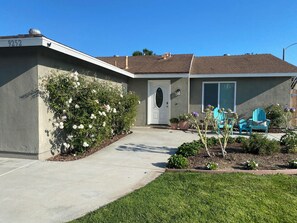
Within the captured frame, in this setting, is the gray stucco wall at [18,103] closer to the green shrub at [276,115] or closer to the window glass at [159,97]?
the window glass at [159,97]

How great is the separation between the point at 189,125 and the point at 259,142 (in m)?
5.56

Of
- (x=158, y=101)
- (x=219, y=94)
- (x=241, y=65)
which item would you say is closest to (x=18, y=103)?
(x=158, y=101)

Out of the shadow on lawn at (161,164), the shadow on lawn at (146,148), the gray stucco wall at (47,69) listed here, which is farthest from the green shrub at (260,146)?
the gray stucco wall at (47,69)

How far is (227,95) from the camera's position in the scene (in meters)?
12.6

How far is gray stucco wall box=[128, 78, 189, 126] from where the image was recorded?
40.9 ft

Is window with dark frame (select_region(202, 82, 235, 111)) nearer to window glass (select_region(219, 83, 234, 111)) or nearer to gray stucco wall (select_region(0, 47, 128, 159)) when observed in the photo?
window glass (select_region(219, 83, 234, 111))

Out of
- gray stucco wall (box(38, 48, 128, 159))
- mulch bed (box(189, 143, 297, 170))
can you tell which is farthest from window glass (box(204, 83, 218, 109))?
gray stucco wall (box(38, 48, 128, 159))

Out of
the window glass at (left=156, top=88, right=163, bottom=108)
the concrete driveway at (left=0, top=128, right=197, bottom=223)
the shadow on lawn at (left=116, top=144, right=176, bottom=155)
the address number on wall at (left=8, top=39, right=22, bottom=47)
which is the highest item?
the address number on wall at (left=8, top=39, right=22, bottom=47)

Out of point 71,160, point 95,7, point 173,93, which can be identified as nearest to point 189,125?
point 173,93

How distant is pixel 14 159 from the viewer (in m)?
6.45

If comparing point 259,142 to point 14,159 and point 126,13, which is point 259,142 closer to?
point 14,159

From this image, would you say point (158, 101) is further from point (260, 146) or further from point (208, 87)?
point (260, 146)

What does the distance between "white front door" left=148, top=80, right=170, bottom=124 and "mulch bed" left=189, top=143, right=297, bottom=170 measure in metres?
6.02

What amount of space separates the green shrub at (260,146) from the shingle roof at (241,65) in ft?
20.5
